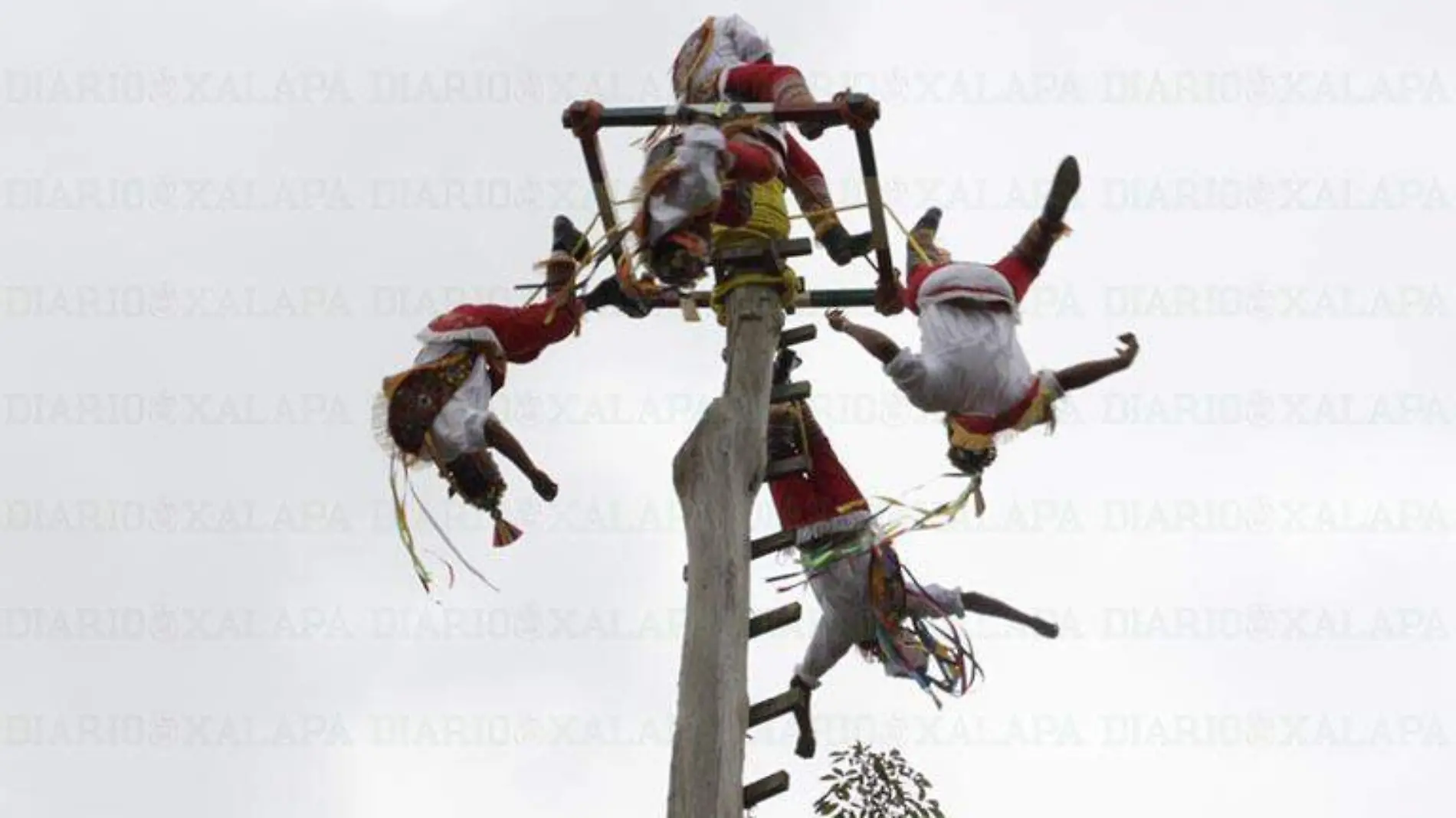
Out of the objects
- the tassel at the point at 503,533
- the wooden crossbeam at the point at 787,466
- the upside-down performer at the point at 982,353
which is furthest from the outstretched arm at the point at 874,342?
the tassel at the point at 503,533

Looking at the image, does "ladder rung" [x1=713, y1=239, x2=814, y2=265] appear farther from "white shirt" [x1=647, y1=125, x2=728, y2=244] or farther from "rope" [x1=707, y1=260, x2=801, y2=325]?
"white shirt" [x1=647, y1=125, x2=728, y2=244]

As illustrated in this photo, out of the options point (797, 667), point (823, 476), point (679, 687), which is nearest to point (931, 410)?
point (823, 476)

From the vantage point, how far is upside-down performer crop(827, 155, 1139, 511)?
6.09 metres

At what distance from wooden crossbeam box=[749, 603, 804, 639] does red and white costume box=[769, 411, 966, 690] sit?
856mm

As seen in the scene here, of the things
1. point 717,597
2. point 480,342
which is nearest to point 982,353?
point 717,597

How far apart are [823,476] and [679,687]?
1593mm

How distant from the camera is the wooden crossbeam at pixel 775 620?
218 inches

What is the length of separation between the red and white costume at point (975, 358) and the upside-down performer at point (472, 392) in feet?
3.09

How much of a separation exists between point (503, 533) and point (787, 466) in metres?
0.90

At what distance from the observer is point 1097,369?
620cm

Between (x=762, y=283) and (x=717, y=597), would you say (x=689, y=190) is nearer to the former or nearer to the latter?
(x=762, y=283)

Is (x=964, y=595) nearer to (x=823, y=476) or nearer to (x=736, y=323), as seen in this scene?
(x=823, y=476)

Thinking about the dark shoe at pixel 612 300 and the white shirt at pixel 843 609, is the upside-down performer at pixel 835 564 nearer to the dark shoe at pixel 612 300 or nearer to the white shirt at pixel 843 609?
the white shirt at pixel 843 609

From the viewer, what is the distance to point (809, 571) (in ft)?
21.3
